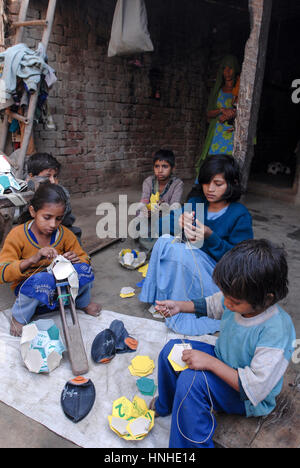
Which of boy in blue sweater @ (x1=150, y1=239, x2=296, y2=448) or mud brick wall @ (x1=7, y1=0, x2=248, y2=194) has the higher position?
mud brick wall @ (x1=7, y1=0, x2=248, y2=194)

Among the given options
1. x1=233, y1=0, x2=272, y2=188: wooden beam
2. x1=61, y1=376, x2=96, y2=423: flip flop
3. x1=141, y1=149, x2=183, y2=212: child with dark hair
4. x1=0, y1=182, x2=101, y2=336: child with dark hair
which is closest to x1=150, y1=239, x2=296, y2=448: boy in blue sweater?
x1=61, y1=376, x2=96, y2=423: flip flop

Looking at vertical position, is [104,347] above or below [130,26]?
below

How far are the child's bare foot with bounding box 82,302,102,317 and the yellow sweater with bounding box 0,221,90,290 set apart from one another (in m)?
0.34

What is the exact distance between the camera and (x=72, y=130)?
5543mm

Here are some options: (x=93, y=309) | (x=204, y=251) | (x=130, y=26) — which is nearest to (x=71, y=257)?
(x=93, y=309)

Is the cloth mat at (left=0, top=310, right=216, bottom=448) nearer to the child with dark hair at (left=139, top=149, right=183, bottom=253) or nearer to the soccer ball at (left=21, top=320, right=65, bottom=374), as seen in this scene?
the soccer ball at (left=21, top=320, right=65, bottom=374)

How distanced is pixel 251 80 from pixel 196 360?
2.47 meters

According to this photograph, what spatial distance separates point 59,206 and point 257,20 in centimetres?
233

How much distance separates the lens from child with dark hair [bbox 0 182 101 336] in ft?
7.16

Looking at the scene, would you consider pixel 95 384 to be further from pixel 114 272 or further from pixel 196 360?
pixel 114 272

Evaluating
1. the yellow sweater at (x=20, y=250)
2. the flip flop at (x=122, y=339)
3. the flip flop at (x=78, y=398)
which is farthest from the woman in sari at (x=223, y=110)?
the flip flop at (x=78, y=398)

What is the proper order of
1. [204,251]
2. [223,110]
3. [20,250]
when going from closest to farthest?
[20,250] → [204,251] → [223,110]

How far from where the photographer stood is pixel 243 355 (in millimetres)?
1455

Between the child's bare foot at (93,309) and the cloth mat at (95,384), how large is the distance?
2.7 inches
